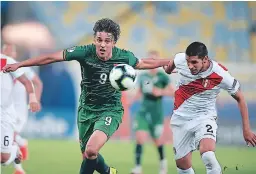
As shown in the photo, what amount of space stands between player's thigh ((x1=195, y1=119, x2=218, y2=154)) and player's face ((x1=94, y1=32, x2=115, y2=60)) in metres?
1.34

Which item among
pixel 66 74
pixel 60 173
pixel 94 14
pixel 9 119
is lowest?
pixel 60 173

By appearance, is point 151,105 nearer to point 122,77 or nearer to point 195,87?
point 195,87

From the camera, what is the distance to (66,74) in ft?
57.3

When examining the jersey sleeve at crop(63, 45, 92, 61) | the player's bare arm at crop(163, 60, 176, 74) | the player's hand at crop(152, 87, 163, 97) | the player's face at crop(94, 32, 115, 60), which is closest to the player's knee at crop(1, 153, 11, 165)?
the jersey sleeve at crop(63, 45, 92, 61)

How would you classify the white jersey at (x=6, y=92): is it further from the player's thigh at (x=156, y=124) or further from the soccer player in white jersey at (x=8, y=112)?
the player's thigh at (x=156, y=124)

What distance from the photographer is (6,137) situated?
852cm

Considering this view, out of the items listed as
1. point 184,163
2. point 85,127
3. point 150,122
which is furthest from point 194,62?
point 150,122

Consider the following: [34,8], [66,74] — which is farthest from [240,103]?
[34,8]

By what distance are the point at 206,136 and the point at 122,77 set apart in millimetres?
1171

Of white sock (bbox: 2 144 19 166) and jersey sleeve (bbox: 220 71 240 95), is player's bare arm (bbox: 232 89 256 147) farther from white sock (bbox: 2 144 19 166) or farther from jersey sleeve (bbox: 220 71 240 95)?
white sock (bbox: 2 144 19 166)

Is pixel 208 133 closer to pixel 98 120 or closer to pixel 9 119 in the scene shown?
pixel 98 120

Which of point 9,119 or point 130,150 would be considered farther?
point 130,150

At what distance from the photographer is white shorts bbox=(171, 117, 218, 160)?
7.55 m

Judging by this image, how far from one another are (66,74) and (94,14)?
1.89m
